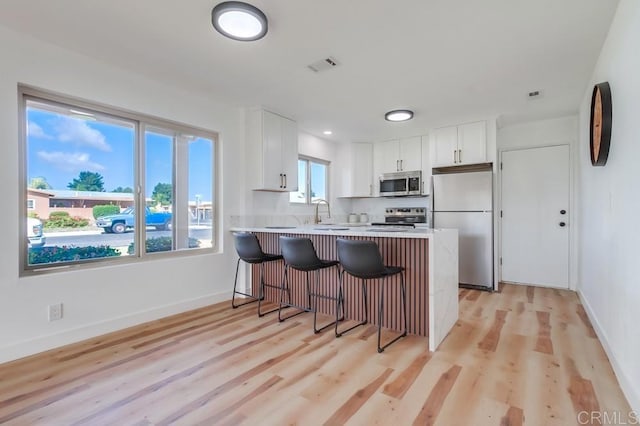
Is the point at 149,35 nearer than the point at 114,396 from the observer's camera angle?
No

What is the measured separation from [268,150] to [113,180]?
5.64ft

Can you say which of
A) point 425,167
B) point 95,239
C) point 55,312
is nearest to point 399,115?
point 425,167

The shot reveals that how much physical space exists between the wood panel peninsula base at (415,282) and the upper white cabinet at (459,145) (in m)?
1.96

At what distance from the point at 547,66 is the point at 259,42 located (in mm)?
A: 2526

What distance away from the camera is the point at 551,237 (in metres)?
4.34

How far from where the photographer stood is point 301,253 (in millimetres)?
2885

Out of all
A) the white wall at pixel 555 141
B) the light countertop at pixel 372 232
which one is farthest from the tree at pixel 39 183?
the white wall at pixel 555 141

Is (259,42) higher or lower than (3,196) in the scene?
higher

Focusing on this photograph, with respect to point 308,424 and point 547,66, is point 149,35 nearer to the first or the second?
point 308,424

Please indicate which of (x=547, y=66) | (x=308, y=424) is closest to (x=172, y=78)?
(x=308, y=424)

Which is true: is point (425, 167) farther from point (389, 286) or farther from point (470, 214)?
point (389, 286)

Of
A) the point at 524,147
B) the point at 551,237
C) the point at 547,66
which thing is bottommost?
the point at 551,237

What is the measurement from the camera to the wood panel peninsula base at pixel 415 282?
2.45 m

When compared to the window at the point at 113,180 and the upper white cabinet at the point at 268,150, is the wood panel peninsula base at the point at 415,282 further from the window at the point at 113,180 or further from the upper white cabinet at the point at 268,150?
the window at the point at 113,180
